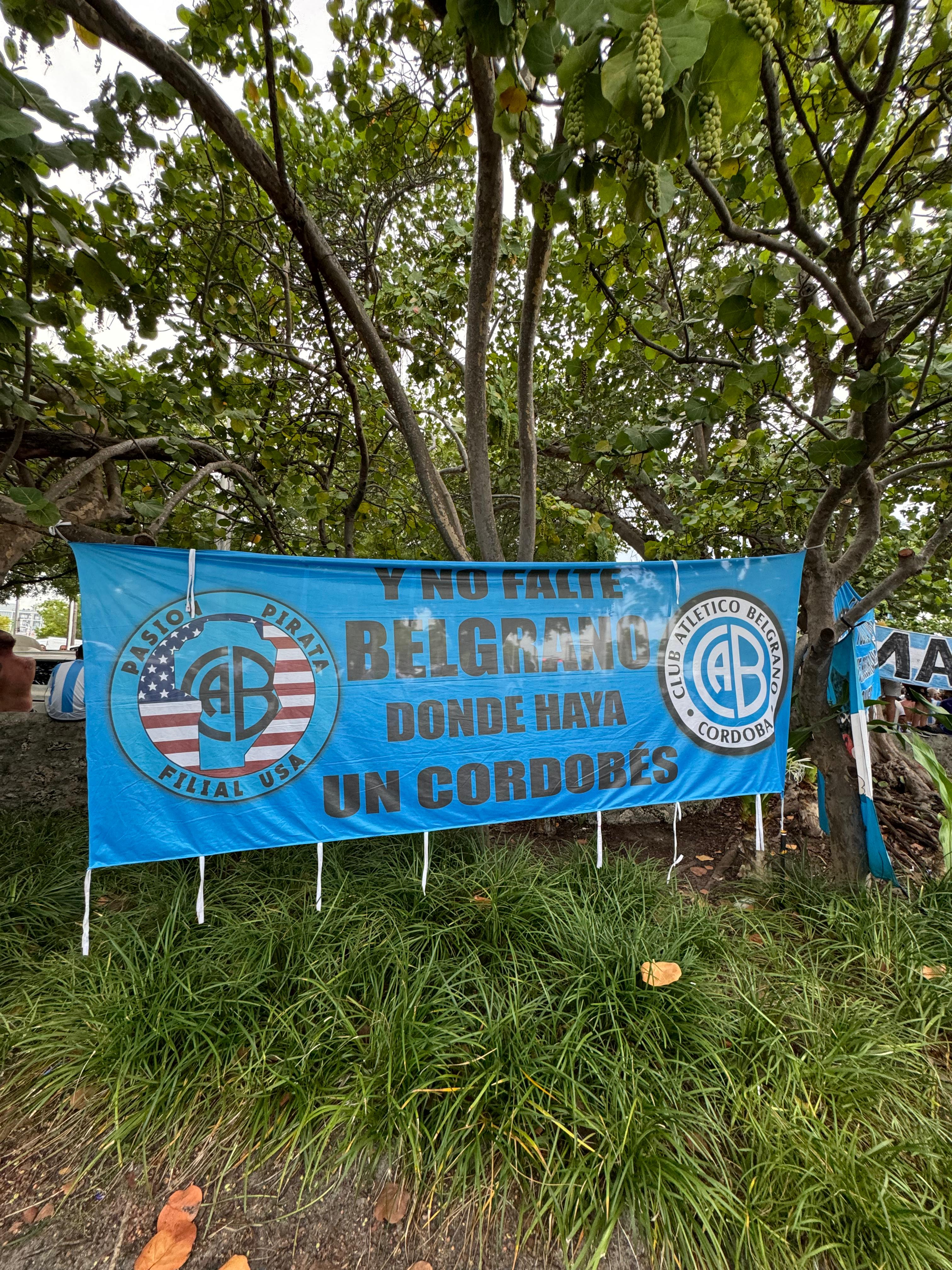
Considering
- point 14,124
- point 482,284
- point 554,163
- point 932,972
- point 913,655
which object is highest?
point 482,284

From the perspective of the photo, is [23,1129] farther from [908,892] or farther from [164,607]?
[908,892]

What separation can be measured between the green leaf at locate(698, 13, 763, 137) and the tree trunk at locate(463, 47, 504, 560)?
135cm

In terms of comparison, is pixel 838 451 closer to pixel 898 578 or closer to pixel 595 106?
pixel 898 578

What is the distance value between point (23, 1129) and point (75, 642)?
81.9 feet

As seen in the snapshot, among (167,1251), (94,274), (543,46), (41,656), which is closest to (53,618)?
(41,656)

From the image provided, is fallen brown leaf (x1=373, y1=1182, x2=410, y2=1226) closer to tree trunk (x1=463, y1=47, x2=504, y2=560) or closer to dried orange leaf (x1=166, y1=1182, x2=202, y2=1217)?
dried orange leaf (x1=166, y1=1182, x2=202, y2=1217)

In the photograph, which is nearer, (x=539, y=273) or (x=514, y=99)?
(x=514, y=99)

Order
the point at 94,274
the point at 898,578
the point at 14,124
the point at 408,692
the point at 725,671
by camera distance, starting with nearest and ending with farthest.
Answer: the point at 14,124 < the point at 94,274 < the point at 408,692 < the point at 898,578 < the point at 725,671

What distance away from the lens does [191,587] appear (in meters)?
2.25

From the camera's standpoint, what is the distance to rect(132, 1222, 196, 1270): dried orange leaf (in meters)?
1.39

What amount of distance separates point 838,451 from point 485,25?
194cm

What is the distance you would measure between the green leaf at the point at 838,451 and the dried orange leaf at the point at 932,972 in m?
2.28

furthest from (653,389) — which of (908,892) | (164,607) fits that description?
(164,607)

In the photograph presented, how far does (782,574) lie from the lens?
2920mm
